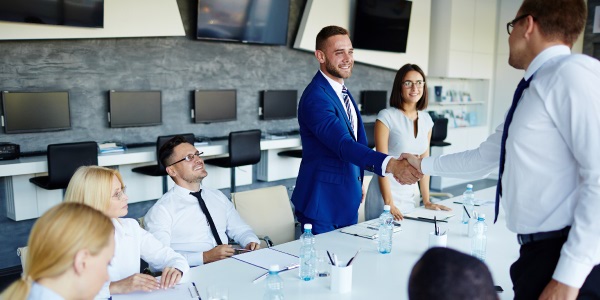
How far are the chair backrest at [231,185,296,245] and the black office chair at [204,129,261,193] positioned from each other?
207 cm

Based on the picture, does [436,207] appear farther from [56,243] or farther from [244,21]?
[244,21]

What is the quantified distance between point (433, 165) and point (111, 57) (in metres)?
3.96

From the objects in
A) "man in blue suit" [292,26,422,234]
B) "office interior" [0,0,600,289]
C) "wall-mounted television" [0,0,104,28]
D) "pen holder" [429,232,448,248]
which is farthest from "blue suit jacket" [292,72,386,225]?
"office interior" [0,0,600,289]

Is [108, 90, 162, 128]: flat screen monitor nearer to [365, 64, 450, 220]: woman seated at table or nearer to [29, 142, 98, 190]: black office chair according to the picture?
[29, 142, 98, 190]: black office chair

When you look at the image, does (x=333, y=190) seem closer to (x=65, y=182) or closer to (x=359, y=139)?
(x=359, y=139)

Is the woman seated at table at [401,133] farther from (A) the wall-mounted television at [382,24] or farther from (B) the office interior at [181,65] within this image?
(A) the wall-mounted television at [382,24]

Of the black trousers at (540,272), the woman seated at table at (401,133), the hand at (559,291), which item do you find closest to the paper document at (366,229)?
the woman seated at table at (401,133)

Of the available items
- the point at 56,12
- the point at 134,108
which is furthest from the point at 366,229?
the point at 56,12

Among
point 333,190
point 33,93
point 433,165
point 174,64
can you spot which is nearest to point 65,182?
point 33,93

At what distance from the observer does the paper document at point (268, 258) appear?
216 cm

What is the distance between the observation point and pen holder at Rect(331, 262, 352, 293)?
1.86m

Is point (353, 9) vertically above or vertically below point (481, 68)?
above

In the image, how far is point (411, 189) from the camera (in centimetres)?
331

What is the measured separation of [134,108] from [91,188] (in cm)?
341
